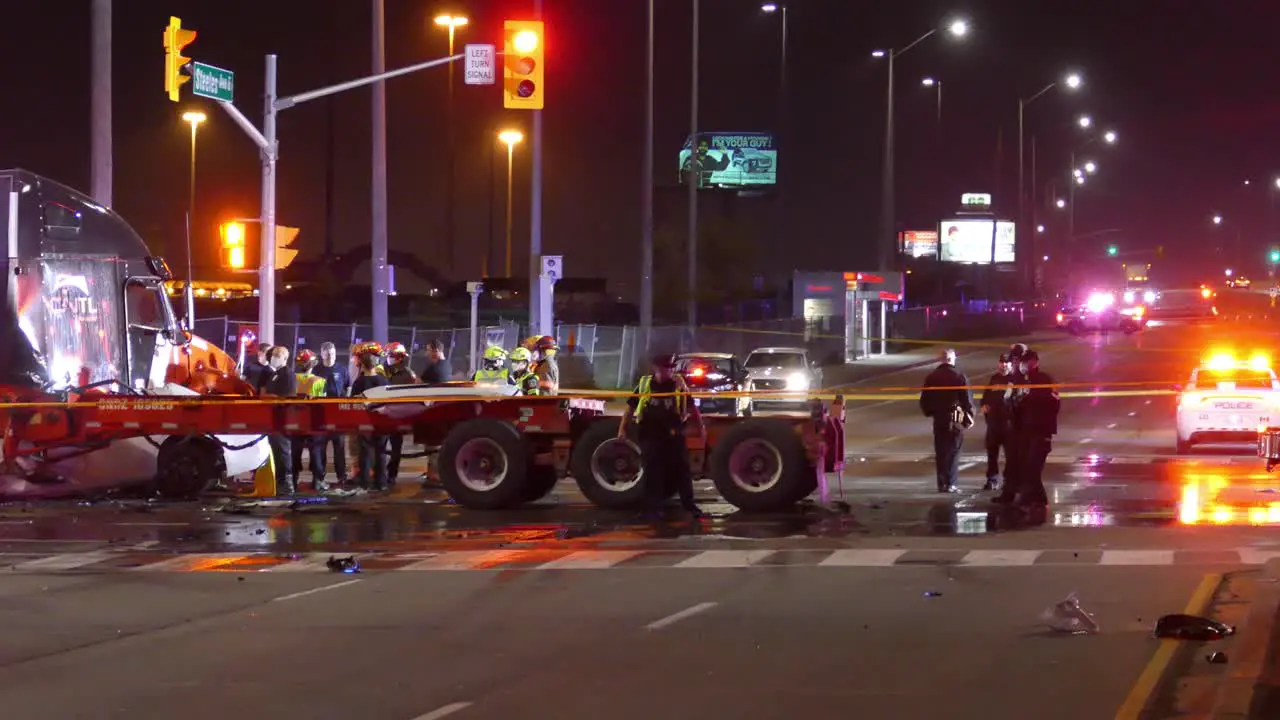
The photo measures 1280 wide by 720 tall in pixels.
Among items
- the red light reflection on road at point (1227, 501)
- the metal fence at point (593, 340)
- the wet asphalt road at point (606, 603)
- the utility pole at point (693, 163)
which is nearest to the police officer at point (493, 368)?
the wet asphalt road at point (606, 603)

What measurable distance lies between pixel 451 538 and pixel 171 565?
2828 mm

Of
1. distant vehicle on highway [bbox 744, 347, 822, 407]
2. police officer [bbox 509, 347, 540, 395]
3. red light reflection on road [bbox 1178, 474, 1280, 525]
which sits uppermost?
police officer [bbox 509, 347, 540, 395]

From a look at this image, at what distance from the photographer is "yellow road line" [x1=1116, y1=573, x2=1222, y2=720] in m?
7.89

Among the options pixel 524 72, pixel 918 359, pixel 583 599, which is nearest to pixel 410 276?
pixel 918 359

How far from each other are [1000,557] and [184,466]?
1022 cm

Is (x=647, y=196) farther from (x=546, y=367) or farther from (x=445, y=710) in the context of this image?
(x=445, y=710)

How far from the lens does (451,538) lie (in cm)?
1564

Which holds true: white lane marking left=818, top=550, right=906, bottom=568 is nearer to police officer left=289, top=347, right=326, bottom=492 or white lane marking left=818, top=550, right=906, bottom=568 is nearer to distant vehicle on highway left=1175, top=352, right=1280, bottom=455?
police officer left=289, top=347, right=326, bottom=492

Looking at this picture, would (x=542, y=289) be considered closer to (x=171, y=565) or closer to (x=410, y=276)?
(x=171, y=565)

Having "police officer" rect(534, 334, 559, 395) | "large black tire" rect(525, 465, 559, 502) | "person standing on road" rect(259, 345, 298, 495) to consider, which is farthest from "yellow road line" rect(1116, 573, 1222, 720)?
"person standing on road" rect(259, 345, 298, 495)

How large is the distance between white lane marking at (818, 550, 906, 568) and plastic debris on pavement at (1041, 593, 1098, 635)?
3.09 meters

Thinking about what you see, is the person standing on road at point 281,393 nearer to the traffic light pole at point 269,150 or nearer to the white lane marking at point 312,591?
the traffic light pole at point 269,150

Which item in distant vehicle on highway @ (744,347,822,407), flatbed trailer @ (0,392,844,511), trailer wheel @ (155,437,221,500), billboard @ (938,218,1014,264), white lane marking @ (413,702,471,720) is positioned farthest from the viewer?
billboard @ (938,218,1014,264)

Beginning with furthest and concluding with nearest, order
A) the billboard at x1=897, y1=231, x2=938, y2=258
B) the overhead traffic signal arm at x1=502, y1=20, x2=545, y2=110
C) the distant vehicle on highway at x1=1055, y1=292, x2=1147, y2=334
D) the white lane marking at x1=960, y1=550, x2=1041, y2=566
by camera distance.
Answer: the billboard at x1=897, y1=231, x2=938, y2=258, the distant vehicle on highway at x1=1055, y1=292, x2=1147, y2=334, the overhead traffic signal arm at x1=502, y1=20, x2=545, y2=110, the white lane marking at x1=960, y1=550, x2=1041, y2=566
